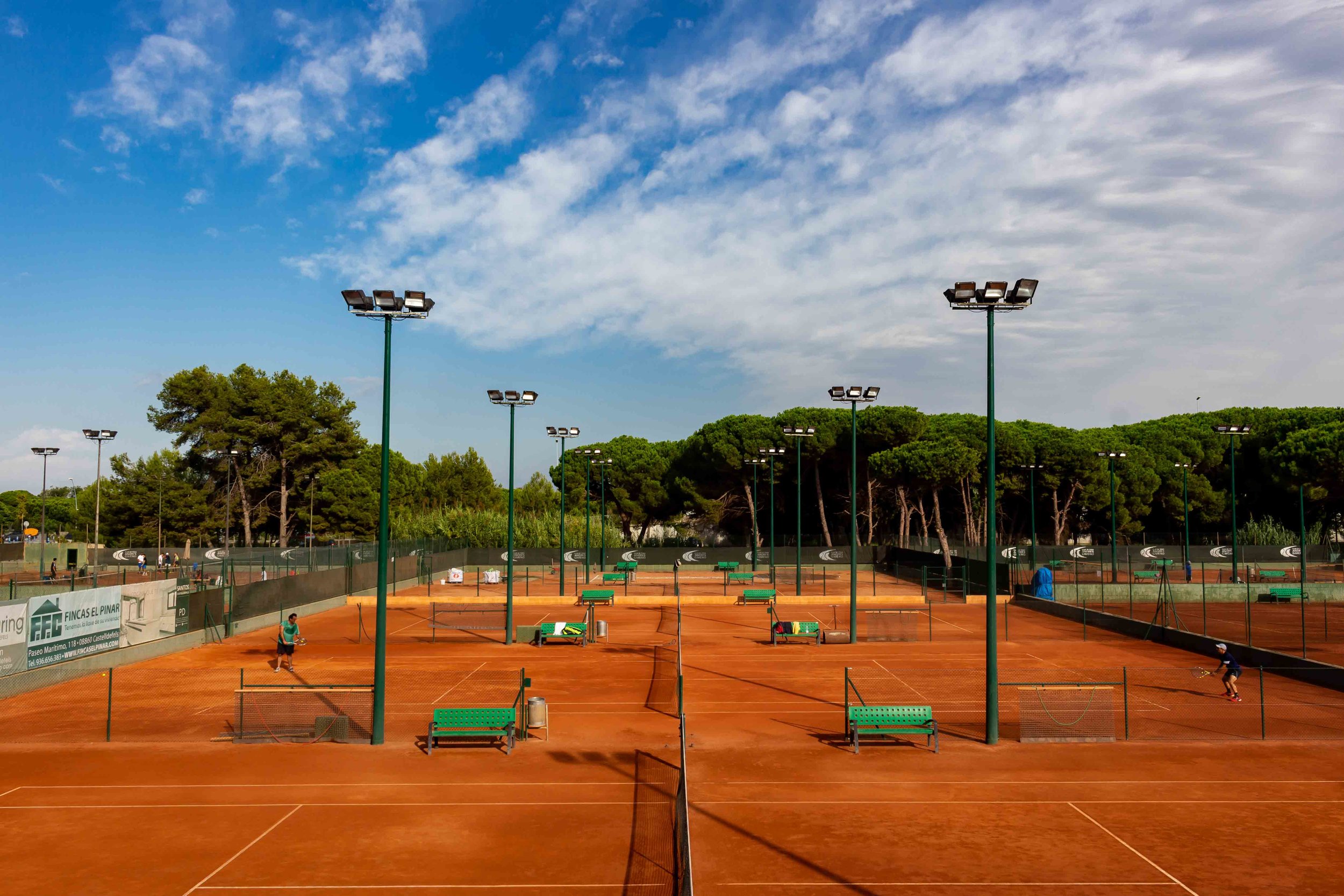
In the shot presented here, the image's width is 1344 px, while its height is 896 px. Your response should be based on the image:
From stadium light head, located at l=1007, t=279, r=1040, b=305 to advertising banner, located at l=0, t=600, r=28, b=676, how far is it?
2339 cm

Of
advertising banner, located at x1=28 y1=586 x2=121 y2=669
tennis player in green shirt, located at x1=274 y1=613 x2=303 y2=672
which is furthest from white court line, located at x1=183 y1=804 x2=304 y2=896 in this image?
advertising banner, located at x1=28 y1=586 x2=121 y2=669

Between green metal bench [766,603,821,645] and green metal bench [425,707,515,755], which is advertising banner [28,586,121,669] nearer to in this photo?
green metal bench [425,707,515,755]

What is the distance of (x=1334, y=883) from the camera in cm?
999

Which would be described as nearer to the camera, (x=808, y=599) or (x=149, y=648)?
(x=149, y=648)

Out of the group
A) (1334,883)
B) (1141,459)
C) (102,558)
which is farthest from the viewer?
(1141,459)

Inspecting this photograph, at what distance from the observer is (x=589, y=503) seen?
59938 millimetres

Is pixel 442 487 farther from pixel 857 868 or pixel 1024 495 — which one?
pixel 857 868

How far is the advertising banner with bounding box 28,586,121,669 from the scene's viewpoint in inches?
899

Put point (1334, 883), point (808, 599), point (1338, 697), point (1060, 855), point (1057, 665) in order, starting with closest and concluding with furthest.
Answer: point (1334, 883) → point (1060, 855) → point (1338, 697) → point (1057, 665) → point (808, 599)

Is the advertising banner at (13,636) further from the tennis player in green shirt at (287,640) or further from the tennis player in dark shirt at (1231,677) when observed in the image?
the tennis player in dark shirt at (1231,677)

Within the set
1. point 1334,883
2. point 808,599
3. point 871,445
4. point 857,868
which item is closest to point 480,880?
point 857,868

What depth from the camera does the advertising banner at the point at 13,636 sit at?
850 inches

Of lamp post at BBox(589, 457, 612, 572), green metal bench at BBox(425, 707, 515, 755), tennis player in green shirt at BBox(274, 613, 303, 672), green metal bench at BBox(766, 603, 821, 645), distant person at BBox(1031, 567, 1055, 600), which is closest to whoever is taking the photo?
green metal bench at BBox(425, 707, 515, 755)

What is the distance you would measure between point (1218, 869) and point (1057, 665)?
1599 cm
